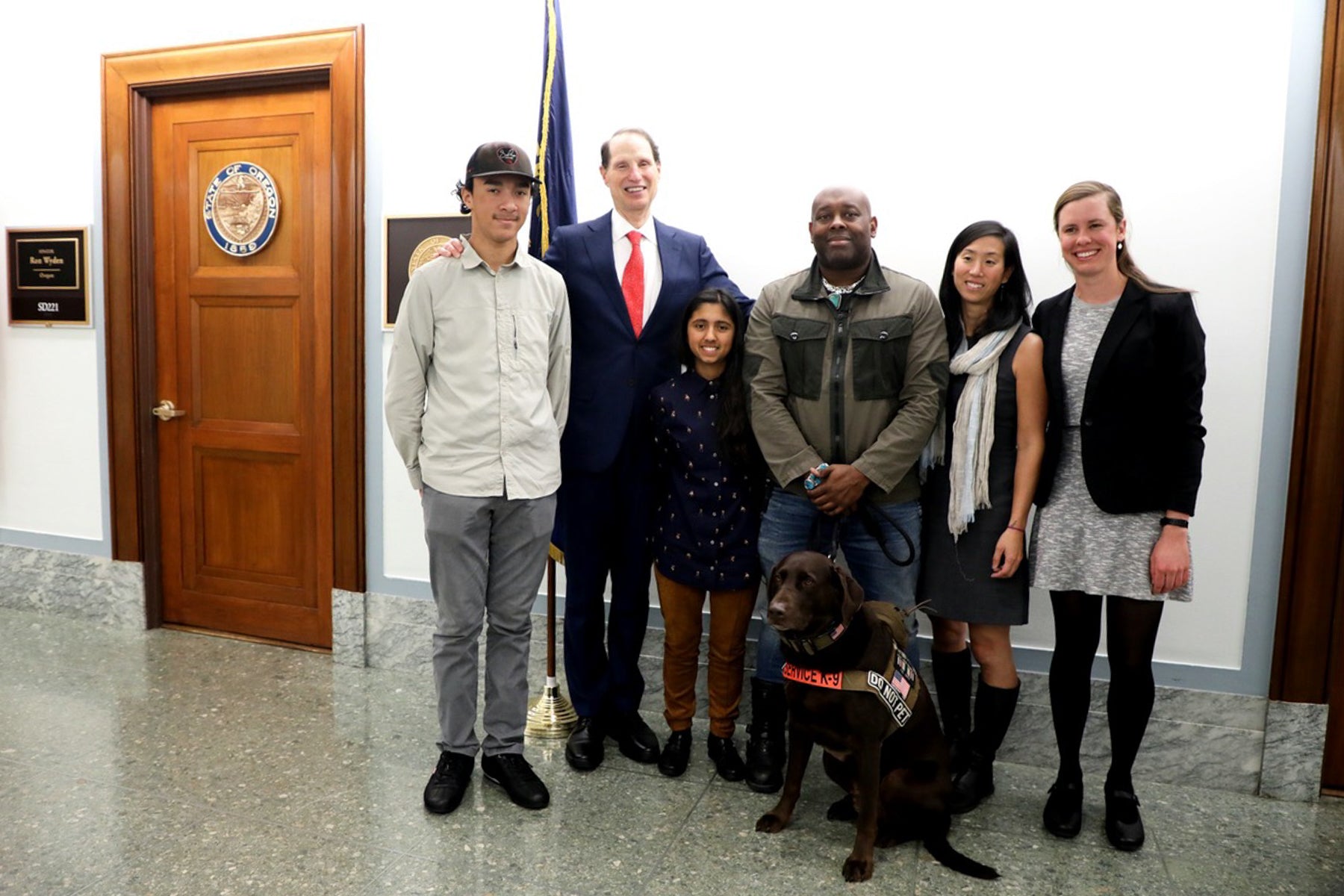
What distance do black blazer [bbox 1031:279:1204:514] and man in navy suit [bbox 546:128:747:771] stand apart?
1.05m

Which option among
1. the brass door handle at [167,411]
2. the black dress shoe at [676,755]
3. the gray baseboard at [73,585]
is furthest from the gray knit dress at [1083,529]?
the gray baseboard at [73,585]

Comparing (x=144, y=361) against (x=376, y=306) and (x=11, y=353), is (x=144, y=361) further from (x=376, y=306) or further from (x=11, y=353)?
(x=376, y=306)

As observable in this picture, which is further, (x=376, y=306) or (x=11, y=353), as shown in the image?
(x=11, y=353)

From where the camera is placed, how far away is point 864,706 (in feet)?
7.25

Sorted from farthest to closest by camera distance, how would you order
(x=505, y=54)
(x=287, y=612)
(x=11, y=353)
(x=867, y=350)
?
(x=11, y=353), (x=287, y=612), (x=505, y=54), (x=867, y=350)

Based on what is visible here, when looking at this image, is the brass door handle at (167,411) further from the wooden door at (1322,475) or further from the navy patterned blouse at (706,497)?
the wooden door at (1322,475)

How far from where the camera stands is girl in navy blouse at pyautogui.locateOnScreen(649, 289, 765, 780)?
2621 mm

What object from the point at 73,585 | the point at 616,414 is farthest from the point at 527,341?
the point at 73,585

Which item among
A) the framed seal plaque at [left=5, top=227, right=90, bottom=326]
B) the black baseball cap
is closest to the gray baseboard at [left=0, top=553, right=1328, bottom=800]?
the black baseball cap

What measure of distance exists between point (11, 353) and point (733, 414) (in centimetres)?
349

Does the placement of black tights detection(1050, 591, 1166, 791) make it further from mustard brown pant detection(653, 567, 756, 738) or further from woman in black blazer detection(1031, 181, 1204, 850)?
mustard brown pant detection(653, 567, 756, 738)

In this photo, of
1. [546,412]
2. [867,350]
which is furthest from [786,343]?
[546,412]

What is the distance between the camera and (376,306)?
3555mm

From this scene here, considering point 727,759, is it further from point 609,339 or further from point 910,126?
point 910,126
